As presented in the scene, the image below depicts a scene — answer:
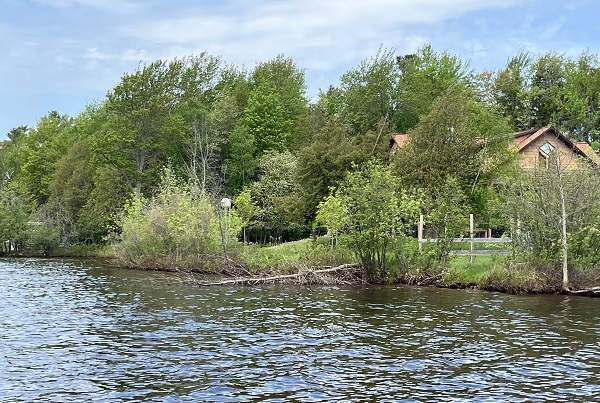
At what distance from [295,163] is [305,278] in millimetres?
29605

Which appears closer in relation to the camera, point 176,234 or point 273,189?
point 176,234

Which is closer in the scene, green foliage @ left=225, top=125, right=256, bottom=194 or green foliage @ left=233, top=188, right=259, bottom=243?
green foliage @ left=233, top=188, right=259, bottom=243

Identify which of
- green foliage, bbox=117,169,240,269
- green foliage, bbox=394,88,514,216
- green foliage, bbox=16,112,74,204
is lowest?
green foliage, bbox=117,169,240,269

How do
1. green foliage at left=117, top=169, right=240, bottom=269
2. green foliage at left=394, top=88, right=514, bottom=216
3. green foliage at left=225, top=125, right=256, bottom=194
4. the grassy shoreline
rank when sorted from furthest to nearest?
green foliage at left=225, top=125, right=256, bottom=194, green foliage at left=117, top=169, right=240, bottom=269, green foliage at left=394, top=88, right=514, bottom=216, the grassy shoreline

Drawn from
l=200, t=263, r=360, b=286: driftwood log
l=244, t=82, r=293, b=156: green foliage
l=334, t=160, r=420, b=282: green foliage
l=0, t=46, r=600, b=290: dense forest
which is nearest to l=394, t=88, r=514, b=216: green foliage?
l=0, t=46, r=600, b=290: dense forest

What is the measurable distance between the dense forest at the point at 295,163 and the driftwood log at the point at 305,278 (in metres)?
1.25

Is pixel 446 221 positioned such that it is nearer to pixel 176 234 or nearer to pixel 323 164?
pixel 323 164

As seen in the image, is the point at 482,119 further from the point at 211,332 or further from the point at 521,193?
the point at 211,332

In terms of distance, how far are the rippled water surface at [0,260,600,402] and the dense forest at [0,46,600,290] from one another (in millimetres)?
5011

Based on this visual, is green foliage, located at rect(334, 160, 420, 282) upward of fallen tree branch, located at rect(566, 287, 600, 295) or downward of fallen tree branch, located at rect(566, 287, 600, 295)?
upward

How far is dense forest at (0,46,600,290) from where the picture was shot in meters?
31.1

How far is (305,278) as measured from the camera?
31.5m

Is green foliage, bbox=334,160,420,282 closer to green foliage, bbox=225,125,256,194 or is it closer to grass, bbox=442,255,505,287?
grass, bbox=442,255,505,287

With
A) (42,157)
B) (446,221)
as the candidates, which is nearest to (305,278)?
(446,221)
